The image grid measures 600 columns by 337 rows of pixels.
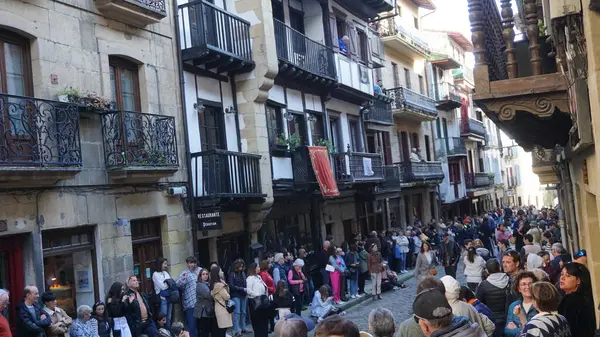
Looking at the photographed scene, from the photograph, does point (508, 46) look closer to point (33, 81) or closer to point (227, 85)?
point (33, 81)

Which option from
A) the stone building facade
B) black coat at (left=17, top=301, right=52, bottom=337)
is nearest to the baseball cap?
black coat at (left=17, top=301, right=52, bottom=337)

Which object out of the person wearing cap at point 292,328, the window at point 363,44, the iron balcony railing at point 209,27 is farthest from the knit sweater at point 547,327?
the window at point 363,44

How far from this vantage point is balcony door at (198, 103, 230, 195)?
1462 cm

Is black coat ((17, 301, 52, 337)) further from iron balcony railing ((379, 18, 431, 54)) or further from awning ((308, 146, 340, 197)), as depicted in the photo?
iron balcony railing ((379, 18, 431, 54))

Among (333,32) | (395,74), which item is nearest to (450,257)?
(333,32)

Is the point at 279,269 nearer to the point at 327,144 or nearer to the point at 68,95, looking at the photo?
the point at 68,95

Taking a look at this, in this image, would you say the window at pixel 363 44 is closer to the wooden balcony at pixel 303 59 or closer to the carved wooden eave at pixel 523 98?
the wooden balcony at pixel 303 59

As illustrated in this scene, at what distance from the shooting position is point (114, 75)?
13.1m

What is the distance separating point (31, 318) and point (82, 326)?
797 mm

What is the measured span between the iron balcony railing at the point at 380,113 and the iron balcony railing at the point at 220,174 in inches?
450

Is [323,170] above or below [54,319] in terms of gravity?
above

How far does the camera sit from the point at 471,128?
46.2 metres

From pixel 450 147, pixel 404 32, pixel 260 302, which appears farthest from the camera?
pixel 450 147

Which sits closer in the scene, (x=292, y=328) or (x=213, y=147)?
(x=292, y=328)
